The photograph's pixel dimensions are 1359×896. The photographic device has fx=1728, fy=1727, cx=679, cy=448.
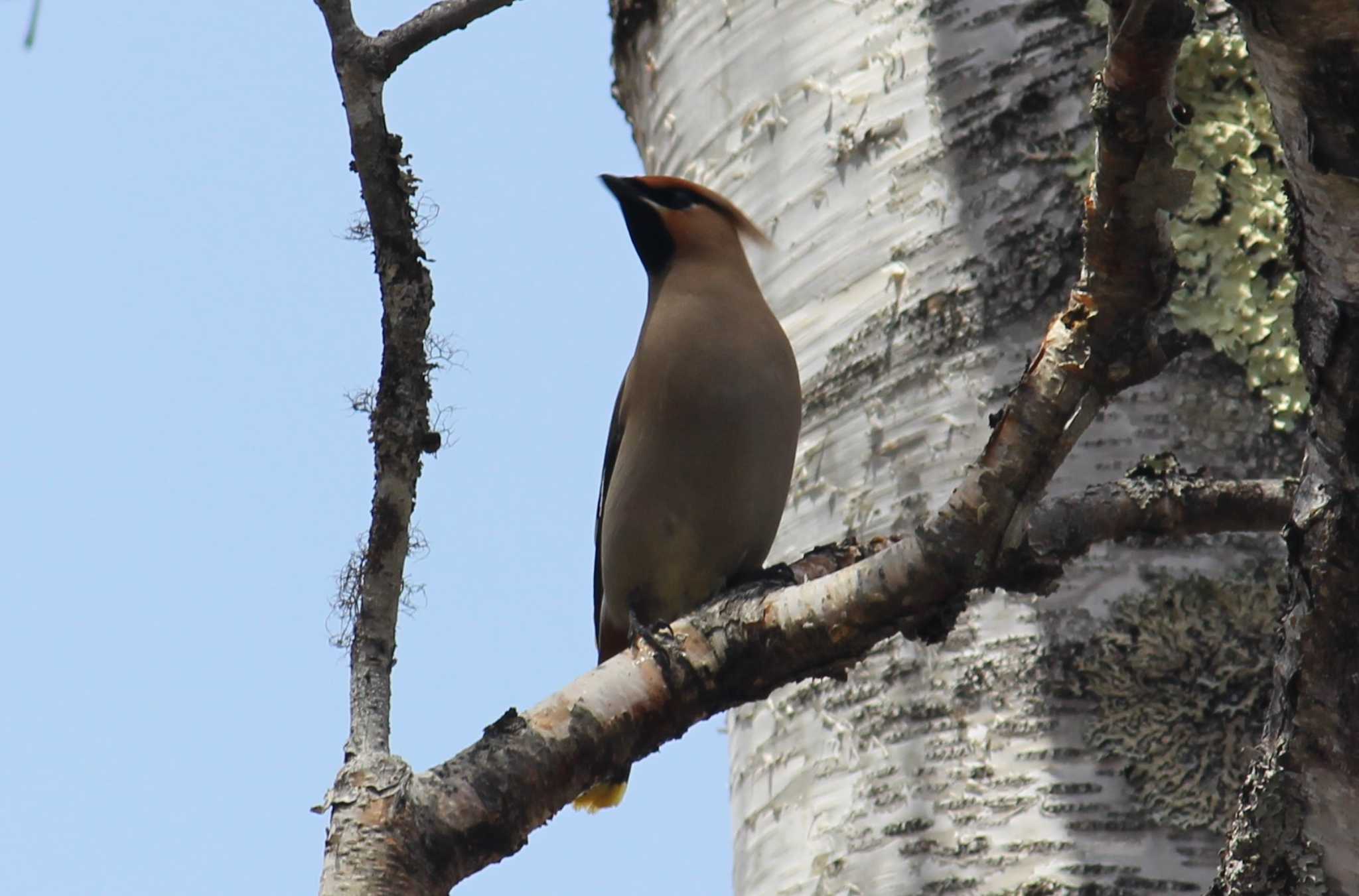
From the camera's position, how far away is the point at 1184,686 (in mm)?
2414

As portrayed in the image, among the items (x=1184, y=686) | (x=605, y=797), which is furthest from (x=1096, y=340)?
(x=605, y=797)

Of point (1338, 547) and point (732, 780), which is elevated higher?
point (732, 780)

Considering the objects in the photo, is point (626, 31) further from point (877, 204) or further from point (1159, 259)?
point (1159, 259)

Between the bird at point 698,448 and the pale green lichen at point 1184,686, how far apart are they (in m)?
0.88

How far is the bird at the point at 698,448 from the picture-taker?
3.26 metres

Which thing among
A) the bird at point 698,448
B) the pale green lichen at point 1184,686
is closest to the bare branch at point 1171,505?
the pale green lichen at point 1184,686

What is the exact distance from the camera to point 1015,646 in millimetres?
2482

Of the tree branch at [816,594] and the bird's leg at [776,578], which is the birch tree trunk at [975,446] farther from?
the tree branch at [816,594]

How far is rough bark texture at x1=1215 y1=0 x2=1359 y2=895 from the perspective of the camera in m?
1.58

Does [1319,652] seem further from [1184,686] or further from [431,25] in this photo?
[431,25]

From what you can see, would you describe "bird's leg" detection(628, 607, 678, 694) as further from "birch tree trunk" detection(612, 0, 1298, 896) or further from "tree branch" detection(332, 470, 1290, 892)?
"birch tree trunk" detection(612, 0, 1298, 896)

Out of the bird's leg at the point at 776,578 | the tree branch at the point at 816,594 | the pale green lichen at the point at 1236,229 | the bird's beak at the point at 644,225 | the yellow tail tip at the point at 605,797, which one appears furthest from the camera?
the bird's beak at the point at 644,225

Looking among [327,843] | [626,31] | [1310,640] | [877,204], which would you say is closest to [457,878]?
[327,843]

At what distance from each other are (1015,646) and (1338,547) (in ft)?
2.88
